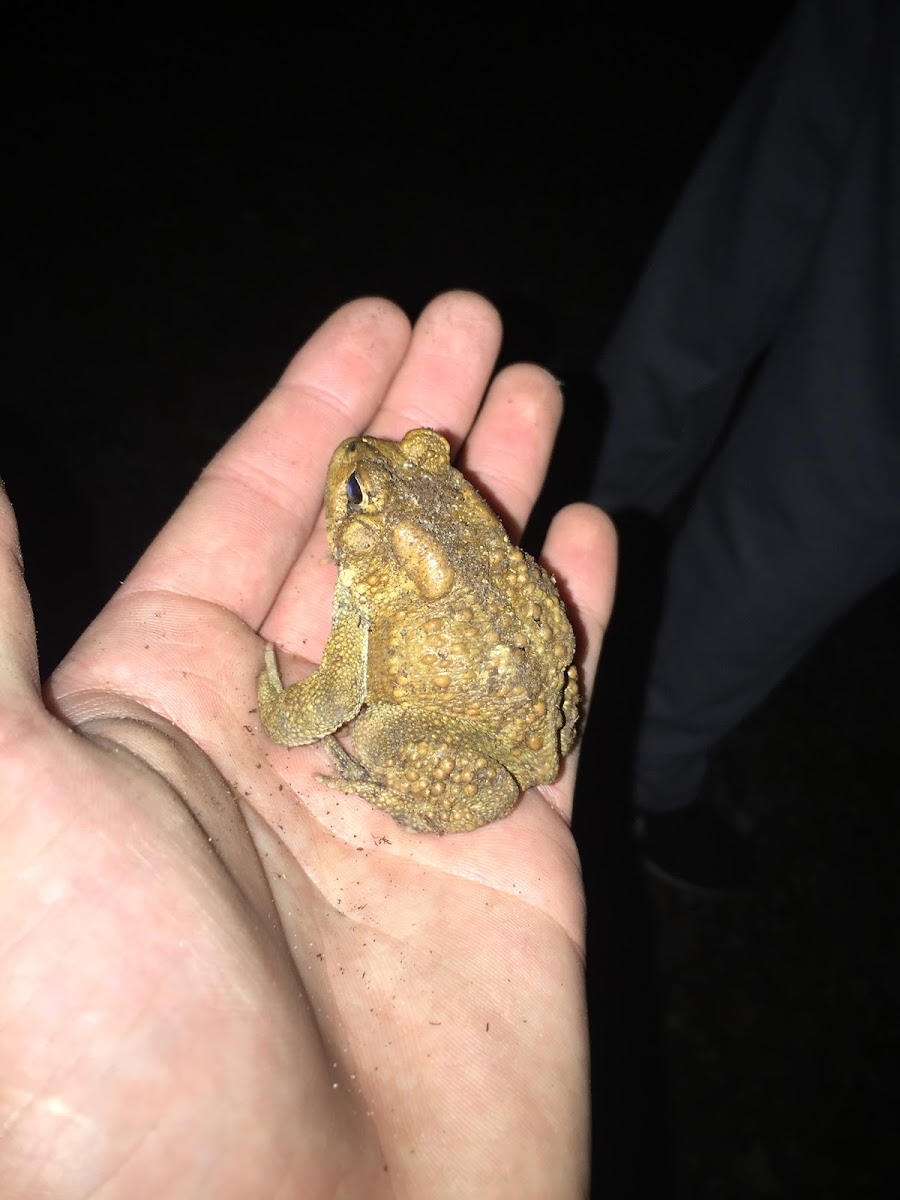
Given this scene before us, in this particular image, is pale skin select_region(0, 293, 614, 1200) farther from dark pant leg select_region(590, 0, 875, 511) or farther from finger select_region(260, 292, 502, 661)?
dark pant leg select_region(590, 0, 875, 511)

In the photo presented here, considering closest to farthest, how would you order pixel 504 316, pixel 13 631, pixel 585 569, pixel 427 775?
pixel 13 631 → pixel 427 775 → pixel 585 569 → pixel 504 316

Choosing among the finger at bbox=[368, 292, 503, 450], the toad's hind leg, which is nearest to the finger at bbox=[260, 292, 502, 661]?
the finger at bbox=[368, 292, 503, 450]

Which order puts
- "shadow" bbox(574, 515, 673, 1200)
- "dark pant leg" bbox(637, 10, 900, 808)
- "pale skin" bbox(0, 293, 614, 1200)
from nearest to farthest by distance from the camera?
"pale skin" bbox(0, 293, 614, 1200)
"dark pant leg" bbox(637, 10, 900, 808)
"shadow" bbox(574, 515, 673, 1200)

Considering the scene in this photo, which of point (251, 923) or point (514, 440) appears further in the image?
point (514, 440)

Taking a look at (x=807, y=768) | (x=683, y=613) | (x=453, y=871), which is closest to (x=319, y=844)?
(x=453, y=871)

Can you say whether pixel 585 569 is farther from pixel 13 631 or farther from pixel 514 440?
pixel 13 631

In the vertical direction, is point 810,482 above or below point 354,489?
above

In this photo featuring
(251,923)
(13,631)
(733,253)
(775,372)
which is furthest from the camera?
(733,253)

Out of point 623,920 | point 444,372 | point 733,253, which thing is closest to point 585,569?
point 444,372
